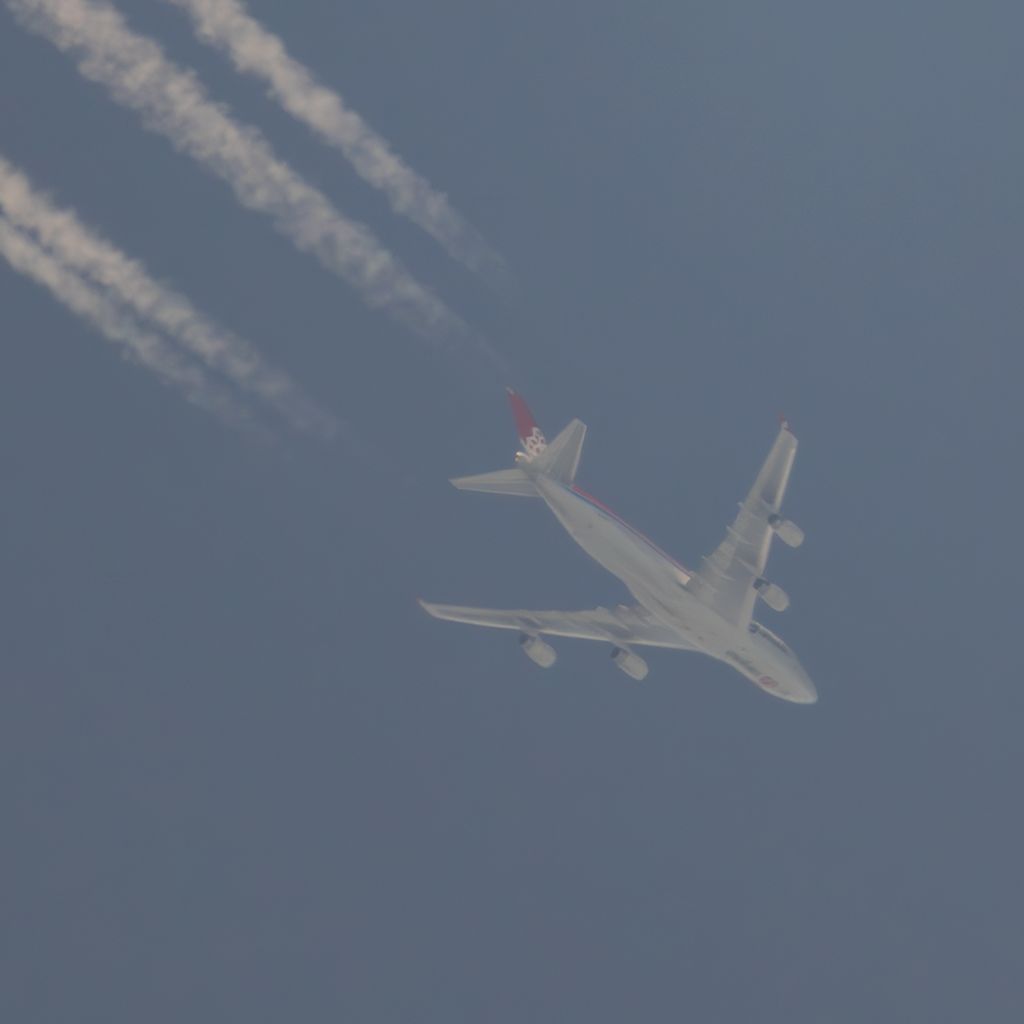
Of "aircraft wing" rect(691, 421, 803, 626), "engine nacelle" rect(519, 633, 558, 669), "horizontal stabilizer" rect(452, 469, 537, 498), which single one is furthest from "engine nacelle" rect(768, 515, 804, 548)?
"engine nacelle" rect(519, 633, 558, 669)

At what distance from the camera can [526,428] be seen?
77625 mm

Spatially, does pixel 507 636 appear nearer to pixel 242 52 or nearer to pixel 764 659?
pixel 764 659

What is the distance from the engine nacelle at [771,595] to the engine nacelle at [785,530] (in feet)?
8.61

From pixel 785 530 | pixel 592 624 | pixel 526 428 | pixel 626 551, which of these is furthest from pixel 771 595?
pixel 526 428

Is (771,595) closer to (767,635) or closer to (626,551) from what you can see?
(767,635)

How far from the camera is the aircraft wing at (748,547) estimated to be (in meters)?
70.6

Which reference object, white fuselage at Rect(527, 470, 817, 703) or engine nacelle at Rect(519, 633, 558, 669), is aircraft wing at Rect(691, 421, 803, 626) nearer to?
white fuselage at Rect(527, 470, 817, 703)

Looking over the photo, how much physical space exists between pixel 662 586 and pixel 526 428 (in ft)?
28.2

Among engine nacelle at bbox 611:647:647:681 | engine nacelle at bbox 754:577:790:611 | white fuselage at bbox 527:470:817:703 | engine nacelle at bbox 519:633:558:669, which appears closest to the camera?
engine nacelle at bbox 754:577:790:611

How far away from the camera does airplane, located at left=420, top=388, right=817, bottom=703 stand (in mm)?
73750

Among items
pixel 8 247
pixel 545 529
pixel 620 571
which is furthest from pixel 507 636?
pixel 8 247

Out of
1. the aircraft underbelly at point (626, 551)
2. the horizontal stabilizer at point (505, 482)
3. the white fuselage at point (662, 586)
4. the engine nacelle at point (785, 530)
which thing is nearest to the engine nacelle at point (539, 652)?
the white fuselage at point (662, 586)

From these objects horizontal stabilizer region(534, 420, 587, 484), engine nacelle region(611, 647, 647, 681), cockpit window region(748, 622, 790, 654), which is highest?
horizontal stabilizer region(534, 420, 587, 484)

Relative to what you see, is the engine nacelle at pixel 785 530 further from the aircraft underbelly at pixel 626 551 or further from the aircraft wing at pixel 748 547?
the aircraft underbelly at pixel 626 551
